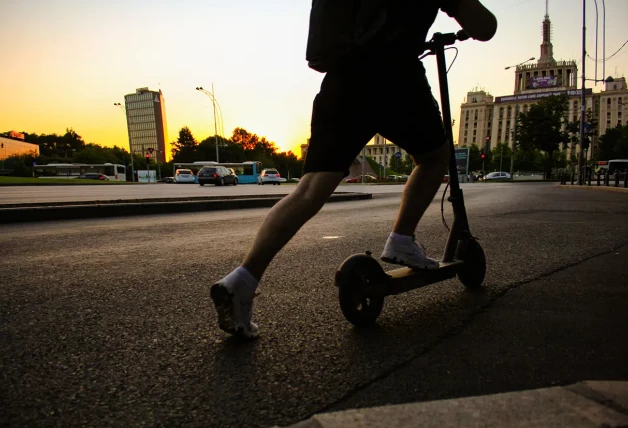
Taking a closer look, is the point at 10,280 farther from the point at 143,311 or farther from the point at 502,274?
the point at 502,274

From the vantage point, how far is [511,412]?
1.12 metres

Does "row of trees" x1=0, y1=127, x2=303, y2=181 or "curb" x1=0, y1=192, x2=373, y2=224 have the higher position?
"row of trees" x1=0, y1=127, x2=303, y2=181

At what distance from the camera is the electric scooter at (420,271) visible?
5.86ft

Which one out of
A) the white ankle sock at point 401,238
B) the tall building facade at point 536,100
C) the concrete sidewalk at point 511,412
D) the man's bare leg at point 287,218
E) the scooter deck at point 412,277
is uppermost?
the tall building facade at point 536,100

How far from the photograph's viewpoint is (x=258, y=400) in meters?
1.23

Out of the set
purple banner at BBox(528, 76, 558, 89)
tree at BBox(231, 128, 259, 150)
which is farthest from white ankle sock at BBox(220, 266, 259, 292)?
purple banner at BBox(528, 76, 558, 89)

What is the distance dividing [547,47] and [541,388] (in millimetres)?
189622

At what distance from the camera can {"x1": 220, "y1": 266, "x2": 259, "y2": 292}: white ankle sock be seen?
5.40 ft

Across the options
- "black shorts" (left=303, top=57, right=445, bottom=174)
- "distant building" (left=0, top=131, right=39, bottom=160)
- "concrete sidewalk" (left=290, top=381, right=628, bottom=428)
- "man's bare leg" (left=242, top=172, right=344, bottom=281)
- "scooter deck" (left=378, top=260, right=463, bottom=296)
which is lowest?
"concrete sidewalk" (left=290, top=381, right=628, bottom=428)

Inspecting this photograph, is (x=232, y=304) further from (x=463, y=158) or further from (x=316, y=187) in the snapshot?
(x=463, y=158)

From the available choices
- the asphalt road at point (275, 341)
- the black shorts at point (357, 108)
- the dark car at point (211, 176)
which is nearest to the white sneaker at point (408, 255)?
the asphalt road at point (275, 341)

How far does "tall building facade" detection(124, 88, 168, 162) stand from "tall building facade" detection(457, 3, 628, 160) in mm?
108447

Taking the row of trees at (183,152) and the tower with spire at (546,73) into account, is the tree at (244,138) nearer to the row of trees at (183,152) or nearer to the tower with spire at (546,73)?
the row of trees at (183,152)

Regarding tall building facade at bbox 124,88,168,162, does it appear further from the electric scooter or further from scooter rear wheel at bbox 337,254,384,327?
scooter rear wheel at bbox 337,254,384,327
